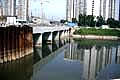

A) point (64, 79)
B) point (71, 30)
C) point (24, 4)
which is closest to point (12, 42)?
point (64, 79)

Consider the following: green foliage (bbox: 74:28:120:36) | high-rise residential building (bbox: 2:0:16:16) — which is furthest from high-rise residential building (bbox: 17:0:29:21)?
green foliage (bbox: 74:28:120:36)

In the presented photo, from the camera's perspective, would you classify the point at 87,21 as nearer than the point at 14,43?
No

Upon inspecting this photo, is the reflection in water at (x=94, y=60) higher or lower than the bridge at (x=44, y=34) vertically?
lower

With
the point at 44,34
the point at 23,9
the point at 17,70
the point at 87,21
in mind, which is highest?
the point at 23,9

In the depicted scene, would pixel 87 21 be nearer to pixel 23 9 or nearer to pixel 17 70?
pixel 23 9

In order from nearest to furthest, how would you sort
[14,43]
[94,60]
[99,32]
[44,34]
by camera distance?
[14,43], [94,60], [44,34], [99,32]

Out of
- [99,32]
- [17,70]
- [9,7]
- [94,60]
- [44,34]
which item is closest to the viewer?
[17,70]

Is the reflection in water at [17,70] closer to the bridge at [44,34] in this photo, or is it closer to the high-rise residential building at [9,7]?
the bridge at [44,34]

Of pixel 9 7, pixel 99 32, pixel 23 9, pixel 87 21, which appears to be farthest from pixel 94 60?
pixel 87 21

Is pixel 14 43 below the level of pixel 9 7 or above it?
below

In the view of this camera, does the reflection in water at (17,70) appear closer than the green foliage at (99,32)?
A: Yes

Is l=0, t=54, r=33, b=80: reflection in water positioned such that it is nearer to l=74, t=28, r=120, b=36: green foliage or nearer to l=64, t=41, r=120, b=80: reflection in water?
l=64, t=41, r=120, b=80: reflection in water

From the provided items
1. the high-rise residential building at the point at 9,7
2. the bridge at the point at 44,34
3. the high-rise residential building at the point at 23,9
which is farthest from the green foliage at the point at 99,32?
the high-rise residential building at the point at 23,9

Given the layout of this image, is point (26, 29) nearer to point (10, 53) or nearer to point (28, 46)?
point (28, 46)
